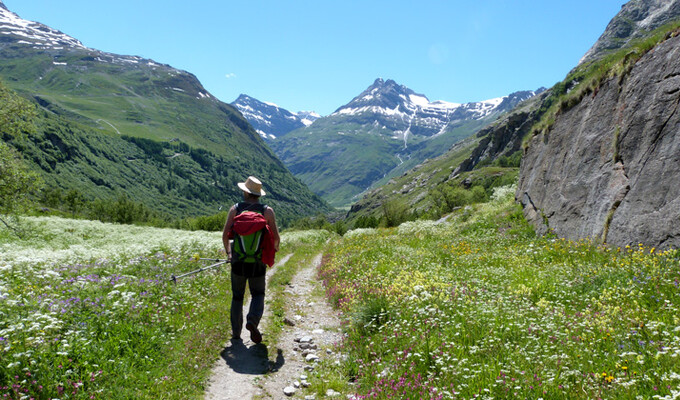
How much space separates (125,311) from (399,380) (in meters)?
5.70

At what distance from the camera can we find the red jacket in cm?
772

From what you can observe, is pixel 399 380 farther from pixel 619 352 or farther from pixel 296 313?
pixel 296 313

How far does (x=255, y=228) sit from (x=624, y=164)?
1305 cm

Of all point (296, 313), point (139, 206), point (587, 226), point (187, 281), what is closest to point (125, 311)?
point (187, 281)

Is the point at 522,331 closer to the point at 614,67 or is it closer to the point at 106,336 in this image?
the point at 106,336

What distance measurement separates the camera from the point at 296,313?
37.3 feet

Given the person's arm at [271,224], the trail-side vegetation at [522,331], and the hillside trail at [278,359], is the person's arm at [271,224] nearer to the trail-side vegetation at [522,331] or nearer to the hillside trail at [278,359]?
the hillside trail at [278,359]

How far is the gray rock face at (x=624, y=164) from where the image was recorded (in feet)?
33.5

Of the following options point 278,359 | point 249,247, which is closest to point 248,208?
point 249,247

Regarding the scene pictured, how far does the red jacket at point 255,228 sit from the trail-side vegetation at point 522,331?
2.70 meters

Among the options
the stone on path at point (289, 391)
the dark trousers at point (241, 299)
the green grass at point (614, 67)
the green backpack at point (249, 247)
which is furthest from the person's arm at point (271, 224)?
the green grass at point (614, 67)

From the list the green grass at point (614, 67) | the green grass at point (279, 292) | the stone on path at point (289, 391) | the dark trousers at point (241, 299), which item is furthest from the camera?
the green grass at point (614, 67)

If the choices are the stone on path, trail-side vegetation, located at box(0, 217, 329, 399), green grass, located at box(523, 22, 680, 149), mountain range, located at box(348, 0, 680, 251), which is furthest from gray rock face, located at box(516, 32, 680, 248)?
trail-side vegetation, located at box(0, 217, 329, 399)

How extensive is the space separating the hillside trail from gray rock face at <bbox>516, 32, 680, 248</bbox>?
9519 mm
